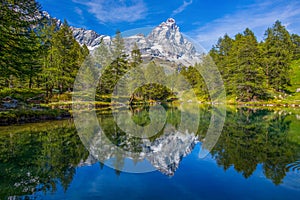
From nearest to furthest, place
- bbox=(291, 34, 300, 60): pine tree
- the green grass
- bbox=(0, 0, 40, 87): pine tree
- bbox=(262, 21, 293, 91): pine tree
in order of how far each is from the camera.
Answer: bbox=(0, 0, 40, 87): pine tree → the green grass → bbox=(262, 21, 293, 91): pine tree → bbox=(291, 34, 300, 60): pine tree

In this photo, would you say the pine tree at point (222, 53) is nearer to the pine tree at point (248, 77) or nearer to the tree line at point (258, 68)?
the tree line at point (258, 68)

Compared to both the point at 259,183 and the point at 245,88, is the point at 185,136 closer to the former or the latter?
the point at 259,183

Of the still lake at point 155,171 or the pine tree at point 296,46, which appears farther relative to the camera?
the pine tree at point 296,46

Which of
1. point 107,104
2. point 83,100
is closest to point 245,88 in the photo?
point 107,104

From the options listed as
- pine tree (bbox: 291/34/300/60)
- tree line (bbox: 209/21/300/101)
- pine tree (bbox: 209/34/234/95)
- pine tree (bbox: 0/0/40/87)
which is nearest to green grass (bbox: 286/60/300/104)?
tree line (bbox: 209/21/300/101)

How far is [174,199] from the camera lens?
202 inches

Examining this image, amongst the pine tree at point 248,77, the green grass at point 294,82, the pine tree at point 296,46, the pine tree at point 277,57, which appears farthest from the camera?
the pine tree at point 296,46

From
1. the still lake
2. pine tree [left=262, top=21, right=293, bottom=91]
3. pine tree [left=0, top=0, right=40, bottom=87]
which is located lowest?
the still lake

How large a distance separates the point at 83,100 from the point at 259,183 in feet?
119

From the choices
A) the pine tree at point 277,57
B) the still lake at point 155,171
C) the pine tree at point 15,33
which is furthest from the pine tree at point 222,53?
the still lake at point 155,171


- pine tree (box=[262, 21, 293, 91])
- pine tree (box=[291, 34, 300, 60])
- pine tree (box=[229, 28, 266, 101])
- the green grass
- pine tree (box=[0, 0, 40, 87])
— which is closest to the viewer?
pine tree (box=[0, 0, 40, 87])

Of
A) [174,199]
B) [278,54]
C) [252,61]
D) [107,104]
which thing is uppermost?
[278,54]

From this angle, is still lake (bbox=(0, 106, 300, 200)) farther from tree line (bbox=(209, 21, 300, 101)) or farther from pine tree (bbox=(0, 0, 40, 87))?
tree line (bbox=(209, 21, 300, 101))

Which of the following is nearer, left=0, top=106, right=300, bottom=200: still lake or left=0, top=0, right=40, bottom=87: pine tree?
left=0, top=106, right=300, bottom=200: still lake
